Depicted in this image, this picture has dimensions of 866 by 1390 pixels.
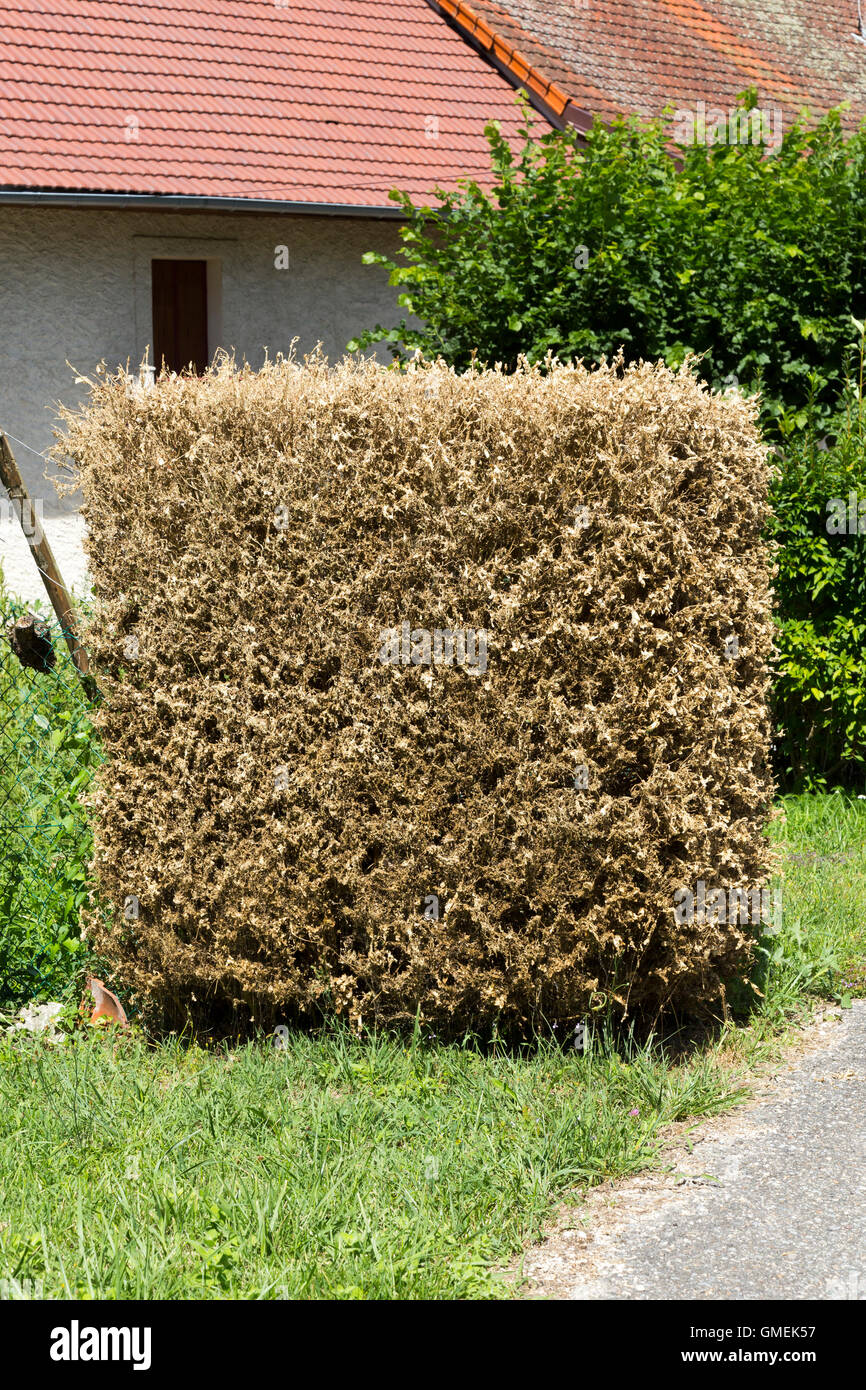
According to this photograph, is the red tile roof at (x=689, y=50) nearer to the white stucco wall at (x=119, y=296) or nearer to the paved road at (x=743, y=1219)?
the white stucco wall at (x=119, y=296)

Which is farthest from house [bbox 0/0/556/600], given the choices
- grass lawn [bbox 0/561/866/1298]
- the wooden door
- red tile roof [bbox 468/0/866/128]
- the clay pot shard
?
the clay pot shard

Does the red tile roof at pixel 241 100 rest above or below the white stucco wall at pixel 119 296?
above

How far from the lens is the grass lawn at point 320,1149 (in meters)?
3.11

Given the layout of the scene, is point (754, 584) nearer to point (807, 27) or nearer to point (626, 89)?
point (626, 89)

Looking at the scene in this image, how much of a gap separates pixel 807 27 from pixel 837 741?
15303mm

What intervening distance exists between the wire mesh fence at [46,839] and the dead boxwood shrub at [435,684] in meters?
0.51

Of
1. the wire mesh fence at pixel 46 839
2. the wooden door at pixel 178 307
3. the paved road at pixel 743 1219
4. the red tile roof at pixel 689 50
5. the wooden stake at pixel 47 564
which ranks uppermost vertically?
the red tile roof at pixel 689 50

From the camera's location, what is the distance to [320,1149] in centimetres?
368

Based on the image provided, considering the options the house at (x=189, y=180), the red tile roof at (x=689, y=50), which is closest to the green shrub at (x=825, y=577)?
the house at (x=189, y=180)

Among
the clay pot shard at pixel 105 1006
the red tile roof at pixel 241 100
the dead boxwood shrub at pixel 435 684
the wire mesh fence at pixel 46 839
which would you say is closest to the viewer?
the dead boxwood shrub at pixel 435 684

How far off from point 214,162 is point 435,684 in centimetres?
866

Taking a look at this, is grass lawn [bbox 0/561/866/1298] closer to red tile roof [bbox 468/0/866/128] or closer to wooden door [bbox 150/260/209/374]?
wooden door [bbox 150/260/209/374]

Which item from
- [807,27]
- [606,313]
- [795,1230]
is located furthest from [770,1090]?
[807,27]

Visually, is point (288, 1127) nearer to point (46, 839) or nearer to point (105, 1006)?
point (105, 1006)
